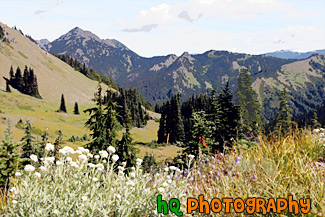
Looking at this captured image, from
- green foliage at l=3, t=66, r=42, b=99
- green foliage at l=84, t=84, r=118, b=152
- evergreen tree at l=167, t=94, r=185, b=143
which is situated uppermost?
green foliage at l=3, t=66, r=42, b=99

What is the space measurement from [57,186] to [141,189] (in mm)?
1126

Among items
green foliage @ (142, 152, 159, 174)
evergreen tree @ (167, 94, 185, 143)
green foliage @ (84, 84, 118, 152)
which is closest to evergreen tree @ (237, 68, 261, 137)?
green foliage @ (142, 152, 159, 174)

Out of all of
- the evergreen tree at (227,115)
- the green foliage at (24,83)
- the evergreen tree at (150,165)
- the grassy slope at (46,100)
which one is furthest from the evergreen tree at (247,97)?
the green foliage at (24,83)

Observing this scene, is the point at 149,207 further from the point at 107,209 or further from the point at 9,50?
the point at 9,50

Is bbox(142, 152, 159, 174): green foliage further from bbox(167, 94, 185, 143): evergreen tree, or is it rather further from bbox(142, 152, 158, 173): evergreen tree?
bbox(167, 94, 185, 143): evergreen tree

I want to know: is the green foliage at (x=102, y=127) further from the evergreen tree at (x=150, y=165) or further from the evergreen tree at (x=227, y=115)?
the evergreen tree at (x=227, y=115)

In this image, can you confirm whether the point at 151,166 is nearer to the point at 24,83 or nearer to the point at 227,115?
the point at 227,115

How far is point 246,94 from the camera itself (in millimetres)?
51969

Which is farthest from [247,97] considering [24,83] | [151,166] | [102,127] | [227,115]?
[24,83]

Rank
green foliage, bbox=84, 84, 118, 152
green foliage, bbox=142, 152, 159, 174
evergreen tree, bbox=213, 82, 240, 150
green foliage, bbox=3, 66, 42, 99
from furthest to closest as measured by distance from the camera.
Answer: green foliage, bbox=3, 66, 42, 99
evergreen tree, bbox=213, 82, 240, 150
green foliage, bbox=84, 84, 118, 152
green foliage, bbox=142, 152, 159, 174

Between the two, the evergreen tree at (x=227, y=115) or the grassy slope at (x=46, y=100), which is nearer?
the evergreen tree at (x=227, y=115)

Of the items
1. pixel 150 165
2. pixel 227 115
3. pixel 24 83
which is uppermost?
pixel 24 83

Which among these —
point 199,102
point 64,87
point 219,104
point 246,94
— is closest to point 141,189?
point 219,104

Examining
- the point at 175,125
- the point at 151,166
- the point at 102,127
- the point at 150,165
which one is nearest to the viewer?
the point at 151,166
